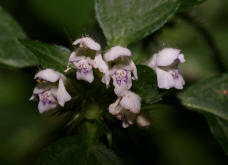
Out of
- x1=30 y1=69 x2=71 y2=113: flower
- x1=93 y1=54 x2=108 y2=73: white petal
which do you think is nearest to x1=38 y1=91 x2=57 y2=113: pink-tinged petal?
x1=30 y1=69 x2=71 y2=113: flower

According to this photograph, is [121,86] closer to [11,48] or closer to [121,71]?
[121,71]

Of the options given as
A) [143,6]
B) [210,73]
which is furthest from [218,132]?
[210,73]

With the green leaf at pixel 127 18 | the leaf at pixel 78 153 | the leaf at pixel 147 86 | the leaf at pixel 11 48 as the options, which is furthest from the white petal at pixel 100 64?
the leaf at pixel 11 48

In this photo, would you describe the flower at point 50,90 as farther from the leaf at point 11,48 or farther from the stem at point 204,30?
the stem at point 204,30

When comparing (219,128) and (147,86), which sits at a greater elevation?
(147,86)

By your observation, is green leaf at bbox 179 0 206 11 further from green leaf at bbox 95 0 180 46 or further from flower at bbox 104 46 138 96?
flower at bbox 104 46 138 96

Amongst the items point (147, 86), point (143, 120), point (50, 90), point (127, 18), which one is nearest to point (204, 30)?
point (127, 18)

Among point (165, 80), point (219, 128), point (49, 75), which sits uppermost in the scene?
point (49, 75)
